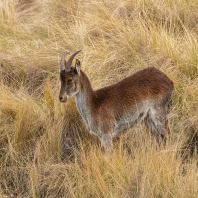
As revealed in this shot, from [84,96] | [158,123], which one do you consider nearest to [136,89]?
[158,123]

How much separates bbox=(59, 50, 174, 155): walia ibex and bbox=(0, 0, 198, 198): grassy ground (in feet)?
0.58

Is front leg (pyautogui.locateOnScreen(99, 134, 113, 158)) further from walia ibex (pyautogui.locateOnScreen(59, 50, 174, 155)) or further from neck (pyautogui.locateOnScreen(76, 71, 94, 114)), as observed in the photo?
neck (pyautogui.locateOnScreen(76, 71, 94, 114))

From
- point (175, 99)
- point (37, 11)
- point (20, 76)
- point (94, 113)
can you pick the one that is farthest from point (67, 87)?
point (37, 11)

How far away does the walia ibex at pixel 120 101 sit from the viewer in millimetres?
6315

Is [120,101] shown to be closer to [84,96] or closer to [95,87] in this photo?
[84,96]

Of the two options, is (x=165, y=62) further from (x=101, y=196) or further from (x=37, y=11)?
(x=37, y=11)

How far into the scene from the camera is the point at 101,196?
5684 millimetres

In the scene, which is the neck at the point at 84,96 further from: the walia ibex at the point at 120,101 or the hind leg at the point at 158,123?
the hind leg at the point at 158,123

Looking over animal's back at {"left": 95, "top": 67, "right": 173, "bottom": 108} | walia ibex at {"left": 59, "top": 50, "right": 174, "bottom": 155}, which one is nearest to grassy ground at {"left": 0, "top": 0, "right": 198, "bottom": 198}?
walia ibex at {"left": 59, "top": 50, "right": 174, "bottom": 155}

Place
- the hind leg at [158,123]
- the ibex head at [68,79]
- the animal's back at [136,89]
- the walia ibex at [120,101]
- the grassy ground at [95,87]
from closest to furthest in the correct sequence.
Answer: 1. the grassy ground at [95,87]
2. the ibex head at [68,79]
3. the walia ibex at [120,101]
4. the animal's back at [136,89]
5. the hind leg at [158,123]

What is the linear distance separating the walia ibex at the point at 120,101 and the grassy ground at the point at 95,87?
0.18 metres

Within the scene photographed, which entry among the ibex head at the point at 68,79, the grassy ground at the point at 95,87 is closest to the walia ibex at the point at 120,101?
the ibex head at the point at 68,79

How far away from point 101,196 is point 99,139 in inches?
43.7

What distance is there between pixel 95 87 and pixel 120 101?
97 cm
